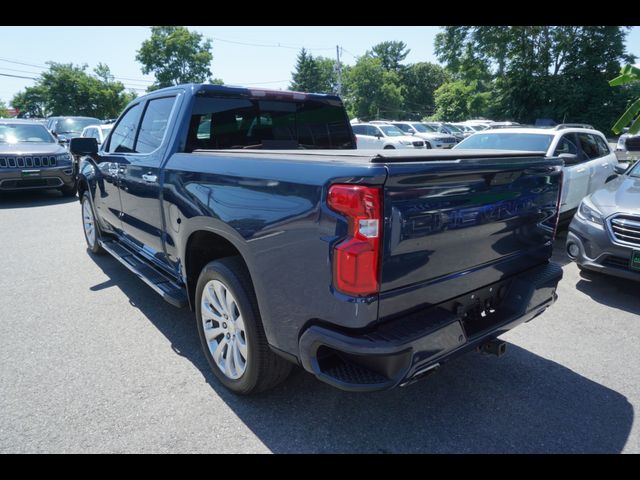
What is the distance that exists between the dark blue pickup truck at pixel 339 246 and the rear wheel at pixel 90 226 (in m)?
2.31

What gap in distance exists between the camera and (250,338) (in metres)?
2.36

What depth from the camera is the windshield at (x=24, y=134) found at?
1028 centimetres

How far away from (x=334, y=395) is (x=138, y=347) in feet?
5.48

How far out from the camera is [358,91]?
49406 millimetres

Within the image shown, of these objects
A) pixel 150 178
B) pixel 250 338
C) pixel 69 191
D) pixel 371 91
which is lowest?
pixel 69 191

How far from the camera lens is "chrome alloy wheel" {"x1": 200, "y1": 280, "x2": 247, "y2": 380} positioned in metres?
2.54

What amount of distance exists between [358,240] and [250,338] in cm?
98

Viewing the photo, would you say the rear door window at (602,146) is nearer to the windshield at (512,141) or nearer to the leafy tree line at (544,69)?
the windshield at (512,141)

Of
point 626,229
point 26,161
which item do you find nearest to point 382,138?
point 26,161

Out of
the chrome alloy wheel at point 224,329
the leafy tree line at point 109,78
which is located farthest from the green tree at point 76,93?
the chrome alloy wheel at point 224,329

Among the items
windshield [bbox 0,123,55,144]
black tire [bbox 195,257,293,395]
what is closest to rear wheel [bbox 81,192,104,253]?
black tire [bbox 195,257,293,395]

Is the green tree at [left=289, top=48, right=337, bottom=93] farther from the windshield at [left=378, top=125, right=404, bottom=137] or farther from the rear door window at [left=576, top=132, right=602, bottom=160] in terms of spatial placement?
the rear door window at [left=576, top=132, right=602, bottom=160]

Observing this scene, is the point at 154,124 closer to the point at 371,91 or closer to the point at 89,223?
the point at 89,223
